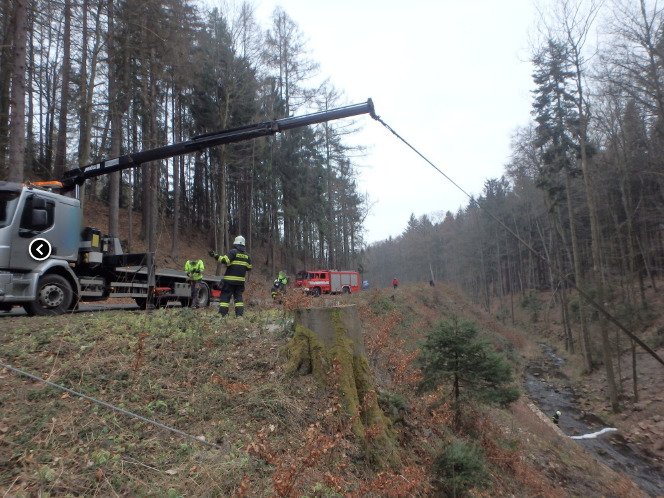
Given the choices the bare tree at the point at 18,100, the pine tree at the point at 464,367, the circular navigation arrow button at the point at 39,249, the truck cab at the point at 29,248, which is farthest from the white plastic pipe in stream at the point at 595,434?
the bare tree at the point at 18,100

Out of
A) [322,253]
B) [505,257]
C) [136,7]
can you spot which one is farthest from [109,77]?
[505,257]

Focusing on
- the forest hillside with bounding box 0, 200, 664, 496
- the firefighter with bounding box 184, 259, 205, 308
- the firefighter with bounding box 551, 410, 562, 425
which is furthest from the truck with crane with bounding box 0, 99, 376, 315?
the firefighter with bounding box 551, 410, 562, 425

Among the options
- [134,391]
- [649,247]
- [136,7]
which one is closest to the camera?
[134,391]

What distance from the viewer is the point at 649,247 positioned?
111 ft

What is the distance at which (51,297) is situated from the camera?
902 centimetres

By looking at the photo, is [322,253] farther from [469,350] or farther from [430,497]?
[430,497]

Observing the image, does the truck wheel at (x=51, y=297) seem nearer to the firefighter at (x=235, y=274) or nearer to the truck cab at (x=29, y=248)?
the truck cab at (x=29, y=248)

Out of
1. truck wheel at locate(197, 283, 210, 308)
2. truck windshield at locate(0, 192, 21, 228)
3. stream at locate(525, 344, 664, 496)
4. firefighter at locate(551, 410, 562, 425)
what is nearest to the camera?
truck windshield at locate(0, 192, 21, 228)

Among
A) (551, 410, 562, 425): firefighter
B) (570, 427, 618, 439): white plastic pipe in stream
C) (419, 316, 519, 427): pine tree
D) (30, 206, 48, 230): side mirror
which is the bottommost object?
(570, 427, 618, 439): white plastic pipe in stream

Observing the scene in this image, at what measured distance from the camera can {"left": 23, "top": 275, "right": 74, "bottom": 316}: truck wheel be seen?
28.4 feet

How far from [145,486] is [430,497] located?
3.72 m

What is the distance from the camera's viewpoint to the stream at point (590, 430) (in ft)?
42.5

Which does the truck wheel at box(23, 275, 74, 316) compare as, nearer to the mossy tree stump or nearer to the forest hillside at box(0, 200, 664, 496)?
the forest hillside at box(0, 200, 664, 496)

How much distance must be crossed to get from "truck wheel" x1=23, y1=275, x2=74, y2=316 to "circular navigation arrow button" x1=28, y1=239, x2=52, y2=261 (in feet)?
1.41
